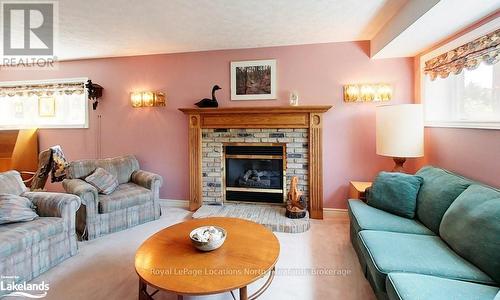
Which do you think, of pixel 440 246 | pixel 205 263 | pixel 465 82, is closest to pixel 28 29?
pixel 205 263

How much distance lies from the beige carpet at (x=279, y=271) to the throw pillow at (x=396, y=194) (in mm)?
581

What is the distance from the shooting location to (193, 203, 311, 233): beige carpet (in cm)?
284

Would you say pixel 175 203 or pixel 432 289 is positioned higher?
pixel 432 289

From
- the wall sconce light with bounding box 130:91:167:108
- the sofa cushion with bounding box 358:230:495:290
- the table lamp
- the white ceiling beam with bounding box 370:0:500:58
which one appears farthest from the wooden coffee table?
the wall sconce light with bounding box 130:91:167:108

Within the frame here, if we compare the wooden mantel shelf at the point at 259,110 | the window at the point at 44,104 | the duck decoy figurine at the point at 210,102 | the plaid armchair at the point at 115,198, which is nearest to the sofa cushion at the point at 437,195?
the wooden mantel shelf at the point at 259,110

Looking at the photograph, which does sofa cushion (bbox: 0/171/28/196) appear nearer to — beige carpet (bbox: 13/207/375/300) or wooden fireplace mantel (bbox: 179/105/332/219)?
beige carpet (bbox: 13/207/375/300)

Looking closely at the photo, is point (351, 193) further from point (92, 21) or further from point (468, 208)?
point (92, 21)

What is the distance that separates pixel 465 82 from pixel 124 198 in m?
3.90

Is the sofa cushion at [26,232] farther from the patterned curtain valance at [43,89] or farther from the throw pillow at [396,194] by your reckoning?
the throw pillow at [396,194]

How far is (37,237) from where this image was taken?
→ 1.97 m

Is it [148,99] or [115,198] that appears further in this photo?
[148,99]

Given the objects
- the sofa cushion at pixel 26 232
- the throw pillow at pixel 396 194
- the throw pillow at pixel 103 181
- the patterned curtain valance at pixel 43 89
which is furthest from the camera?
the patterned curtain valance at pixel 43 89

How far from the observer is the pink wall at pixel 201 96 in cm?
320

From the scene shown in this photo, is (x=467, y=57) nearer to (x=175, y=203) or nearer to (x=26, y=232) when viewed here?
(x=175, y=203)
